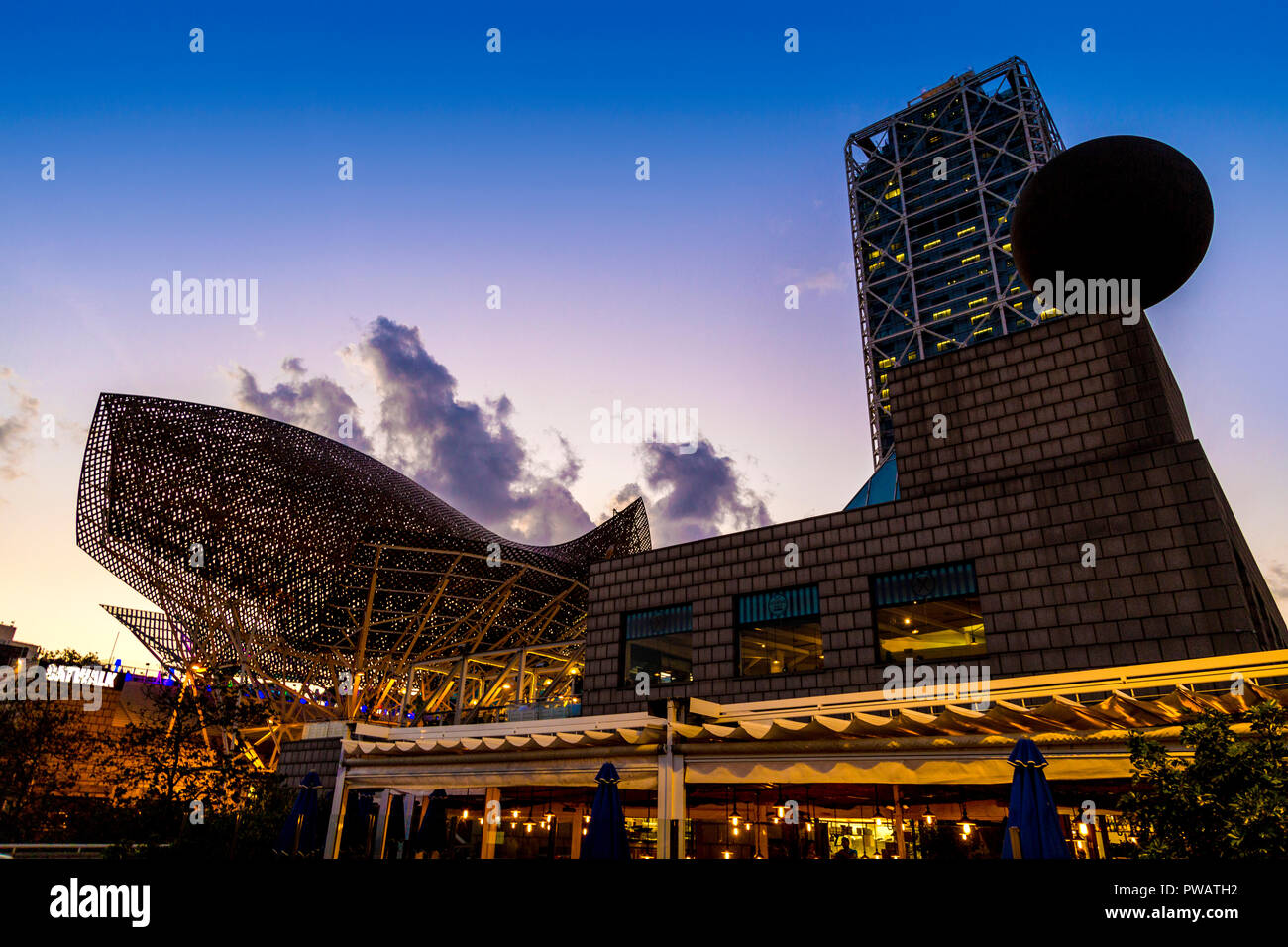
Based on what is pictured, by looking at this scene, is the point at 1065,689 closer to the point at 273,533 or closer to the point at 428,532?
the point at 428,532

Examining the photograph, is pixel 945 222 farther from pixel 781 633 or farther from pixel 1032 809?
pixel 1032 809

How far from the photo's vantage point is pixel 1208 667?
13.0 metres

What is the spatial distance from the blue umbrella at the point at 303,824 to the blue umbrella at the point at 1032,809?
46.2 ft

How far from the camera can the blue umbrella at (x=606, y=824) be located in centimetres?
1126

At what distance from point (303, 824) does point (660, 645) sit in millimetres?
9852

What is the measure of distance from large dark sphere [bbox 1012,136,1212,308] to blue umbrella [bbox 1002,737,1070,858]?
1263 centimetres

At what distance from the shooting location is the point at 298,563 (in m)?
45.2

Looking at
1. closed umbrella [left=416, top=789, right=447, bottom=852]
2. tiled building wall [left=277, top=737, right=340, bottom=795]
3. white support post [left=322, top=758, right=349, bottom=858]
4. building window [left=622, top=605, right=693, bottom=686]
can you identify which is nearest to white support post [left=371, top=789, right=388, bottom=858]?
closed umbrella [left=416, top=789, right=447, bottom=852]

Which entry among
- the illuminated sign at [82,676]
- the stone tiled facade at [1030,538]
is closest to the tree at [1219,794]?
the stone tiled facade at [1030,538]

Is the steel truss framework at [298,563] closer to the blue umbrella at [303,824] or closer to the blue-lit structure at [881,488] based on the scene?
the blue-lit structure at [881,488]
